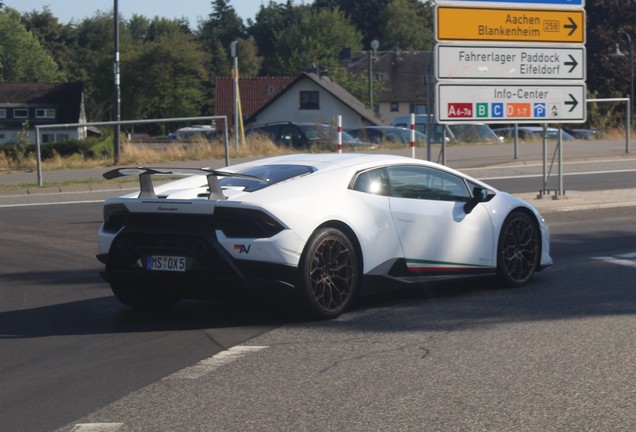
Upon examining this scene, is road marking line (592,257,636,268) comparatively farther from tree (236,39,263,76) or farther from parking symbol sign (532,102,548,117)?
tree (236,39,263,76)

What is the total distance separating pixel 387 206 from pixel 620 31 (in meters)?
56.7

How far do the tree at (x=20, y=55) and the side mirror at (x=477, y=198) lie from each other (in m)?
103

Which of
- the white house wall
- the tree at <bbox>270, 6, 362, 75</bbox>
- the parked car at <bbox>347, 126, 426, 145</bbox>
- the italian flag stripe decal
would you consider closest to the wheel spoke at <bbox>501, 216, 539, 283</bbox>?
the italian flag stripe decal

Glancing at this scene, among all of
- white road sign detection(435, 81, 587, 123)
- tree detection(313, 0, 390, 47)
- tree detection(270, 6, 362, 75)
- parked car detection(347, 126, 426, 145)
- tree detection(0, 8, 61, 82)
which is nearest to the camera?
white road sign detection(435, 81, 587, 123)

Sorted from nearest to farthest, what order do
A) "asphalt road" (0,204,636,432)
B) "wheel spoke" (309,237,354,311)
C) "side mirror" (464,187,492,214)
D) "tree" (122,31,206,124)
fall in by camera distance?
1. "asphalt road" (0,204,636,432)
2. "wheel spoke" (309,237,354,311)
3. "side mirror" (464,187,492,214)
4. "tree" (122,31,206,124)

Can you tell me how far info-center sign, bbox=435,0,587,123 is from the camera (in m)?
17.9

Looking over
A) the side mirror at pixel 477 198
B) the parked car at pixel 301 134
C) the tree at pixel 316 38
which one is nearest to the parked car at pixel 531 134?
the parked car at pixel 301 134

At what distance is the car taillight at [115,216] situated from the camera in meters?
8.63

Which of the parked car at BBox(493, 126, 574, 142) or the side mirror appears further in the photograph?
the parked car at BBox(493, 126, 574, 142)

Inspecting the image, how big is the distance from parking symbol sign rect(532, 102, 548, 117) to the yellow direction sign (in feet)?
3.60

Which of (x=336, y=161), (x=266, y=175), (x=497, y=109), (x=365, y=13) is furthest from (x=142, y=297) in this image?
(x=365, y=13)

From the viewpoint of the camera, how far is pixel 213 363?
7.19 meters

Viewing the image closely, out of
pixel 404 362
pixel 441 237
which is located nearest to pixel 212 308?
pixel 441 237

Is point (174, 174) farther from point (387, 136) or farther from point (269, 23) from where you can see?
point (269, 23)
